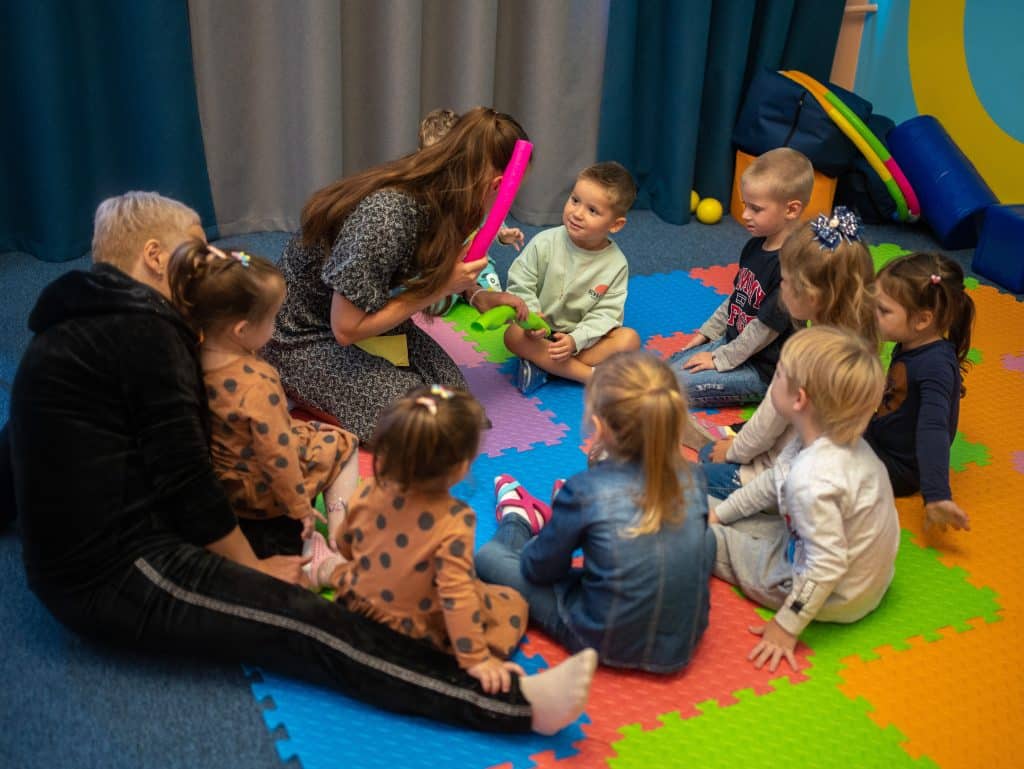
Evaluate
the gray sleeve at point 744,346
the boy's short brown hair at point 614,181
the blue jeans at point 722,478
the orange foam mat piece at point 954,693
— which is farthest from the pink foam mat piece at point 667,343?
the orange foam mat piece at point 954,693

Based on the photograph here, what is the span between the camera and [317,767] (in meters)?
1.46

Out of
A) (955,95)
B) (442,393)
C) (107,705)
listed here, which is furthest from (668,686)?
(955,95)

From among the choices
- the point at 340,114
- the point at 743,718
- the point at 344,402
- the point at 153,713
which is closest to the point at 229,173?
the point at 340,114

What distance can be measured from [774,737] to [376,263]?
3.81 feet

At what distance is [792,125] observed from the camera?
342 centimetres

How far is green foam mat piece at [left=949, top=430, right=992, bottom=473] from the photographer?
7.63 feet

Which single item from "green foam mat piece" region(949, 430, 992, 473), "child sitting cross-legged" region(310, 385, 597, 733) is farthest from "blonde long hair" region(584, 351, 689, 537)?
"green foam mat piece" region(949, 430, 992, 473)

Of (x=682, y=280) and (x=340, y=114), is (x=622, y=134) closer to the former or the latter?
(x=682, y=280)

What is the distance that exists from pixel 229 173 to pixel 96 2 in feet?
1.96

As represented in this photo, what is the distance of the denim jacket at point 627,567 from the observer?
5.17ft

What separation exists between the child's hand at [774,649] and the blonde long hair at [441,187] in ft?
3.19

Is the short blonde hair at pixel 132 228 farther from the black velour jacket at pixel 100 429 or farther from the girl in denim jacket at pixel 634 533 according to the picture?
the girl in denim jacket at pixel 634 533

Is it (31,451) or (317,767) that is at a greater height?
(31,451)

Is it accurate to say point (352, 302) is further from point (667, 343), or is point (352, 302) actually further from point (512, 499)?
point (667, 343)
